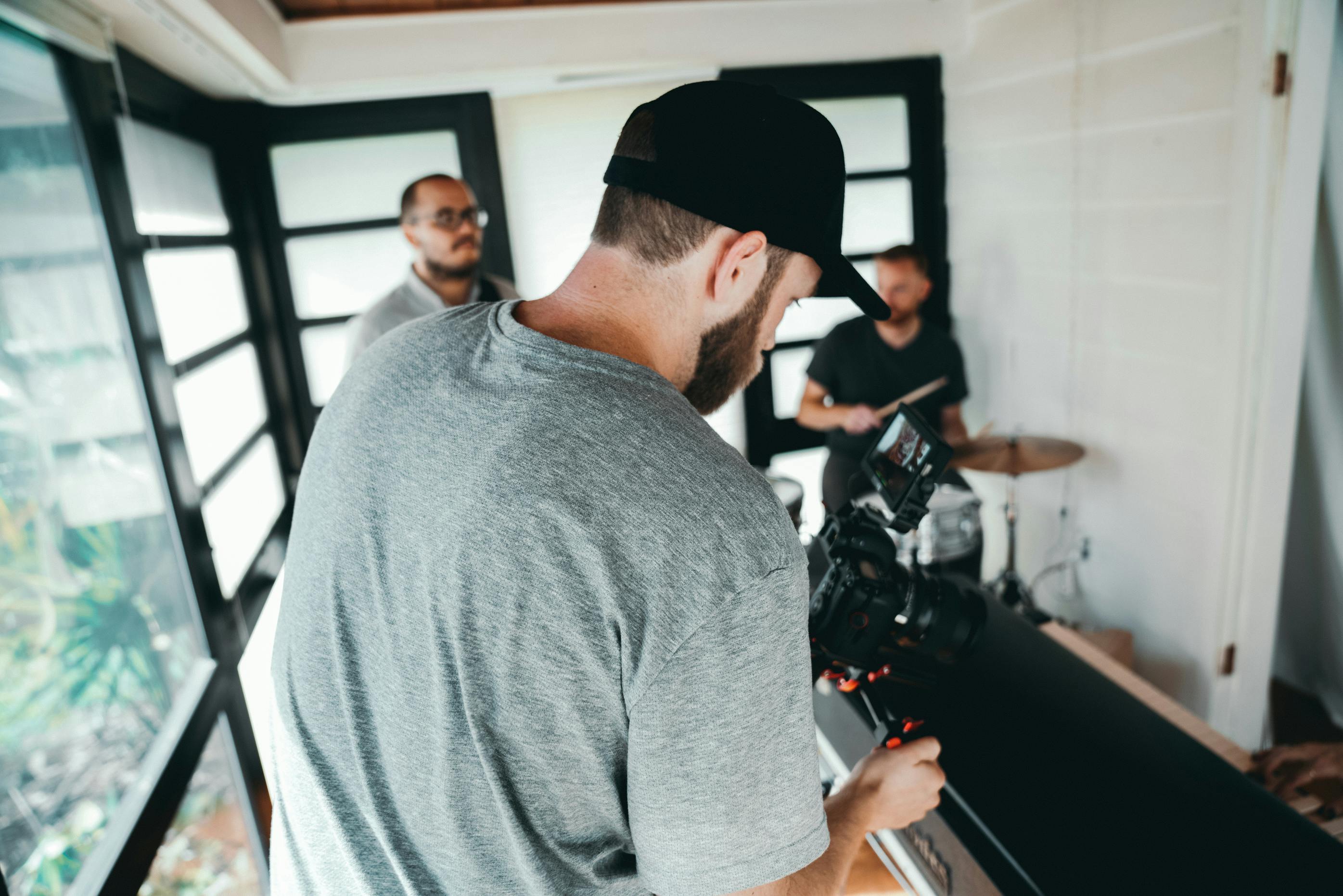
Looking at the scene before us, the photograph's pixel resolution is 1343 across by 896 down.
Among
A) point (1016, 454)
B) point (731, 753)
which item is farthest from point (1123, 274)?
point (731, 753)

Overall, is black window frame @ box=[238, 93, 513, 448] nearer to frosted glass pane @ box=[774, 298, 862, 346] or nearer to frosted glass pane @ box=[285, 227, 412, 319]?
frosted glass pane @ box=[285, 227, 412, 319]

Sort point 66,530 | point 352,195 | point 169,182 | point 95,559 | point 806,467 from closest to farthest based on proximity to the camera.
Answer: point 66,530
point 95,559
point 169,182
point 352,195
point 806,467

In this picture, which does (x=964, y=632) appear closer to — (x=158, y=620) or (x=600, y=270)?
(x=600, y=270)

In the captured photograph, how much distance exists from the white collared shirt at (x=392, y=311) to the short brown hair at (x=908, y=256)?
136 centimetres

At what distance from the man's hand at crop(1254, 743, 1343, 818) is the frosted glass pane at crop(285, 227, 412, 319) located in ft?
9.59

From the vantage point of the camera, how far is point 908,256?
283 cm

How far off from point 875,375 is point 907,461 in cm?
202

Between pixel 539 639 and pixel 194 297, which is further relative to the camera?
pixel 194 297

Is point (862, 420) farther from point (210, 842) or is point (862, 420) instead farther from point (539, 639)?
point (539, 639)

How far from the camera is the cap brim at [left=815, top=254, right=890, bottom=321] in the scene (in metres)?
0.76

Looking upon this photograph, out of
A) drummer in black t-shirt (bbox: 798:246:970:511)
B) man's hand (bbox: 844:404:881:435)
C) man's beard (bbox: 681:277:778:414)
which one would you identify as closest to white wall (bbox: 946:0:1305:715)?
drummer in black t-shirt (bbox: 798:246:970:511)

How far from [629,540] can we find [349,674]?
29cm

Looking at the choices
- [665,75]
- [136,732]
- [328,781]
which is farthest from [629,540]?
[665,75]

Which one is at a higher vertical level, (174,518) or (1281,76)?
(1281,76)
